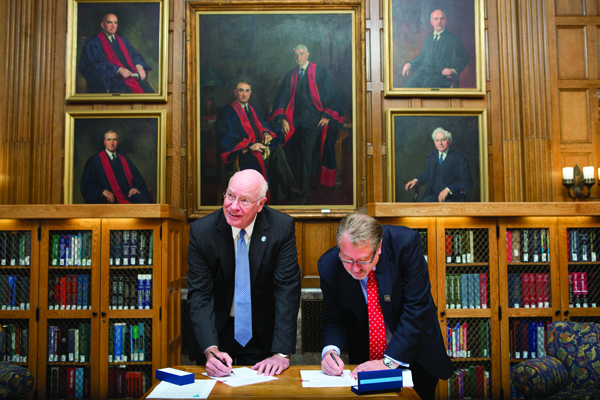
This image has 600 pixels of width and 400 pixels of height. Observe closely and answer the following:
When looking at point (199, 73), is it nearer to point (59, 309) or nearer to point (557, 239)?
point (59, 309)

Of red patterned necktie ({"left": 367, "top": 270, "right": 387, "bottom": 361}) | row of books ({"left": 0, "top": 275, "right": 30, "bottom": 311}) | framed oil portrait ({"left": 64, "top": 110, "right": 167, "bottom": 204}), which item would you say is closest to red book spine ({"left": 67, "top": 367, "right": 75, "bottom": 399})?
row of books ({"left": 0, "top": 275, "right": 30, "bottom": 311})

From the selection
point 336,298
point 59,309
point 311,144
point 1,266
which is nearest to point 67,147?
point 1,266

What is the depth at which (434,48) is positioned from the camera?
15.2 feet

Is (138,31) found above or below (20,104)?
above

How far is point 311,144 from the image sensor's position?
457 centimetres

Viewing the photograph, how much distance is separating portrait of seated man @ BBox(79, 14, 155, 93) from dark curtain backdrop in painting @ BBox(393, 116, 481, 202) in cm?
→ 266

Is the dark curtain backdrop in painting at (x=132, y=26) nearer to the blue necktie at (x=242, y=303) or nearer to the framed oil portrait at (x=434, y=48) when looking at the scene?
the framed oil portrait at (x=434, y=48)

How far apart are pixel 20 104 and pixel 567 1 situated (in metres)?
5.91

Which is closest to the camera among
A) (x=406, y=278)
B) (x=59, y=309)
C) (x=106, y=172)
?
(x=406, y=278)

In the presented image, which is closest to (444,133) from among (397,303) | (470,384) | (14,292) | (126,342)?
(470,384)

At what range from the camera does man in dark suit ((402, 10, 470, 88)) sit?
462 centimetres

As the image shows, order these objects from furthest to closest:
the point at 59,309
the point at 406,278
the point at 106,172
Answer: the point at 106,172 → the point at 59,309 → the point at 406,278

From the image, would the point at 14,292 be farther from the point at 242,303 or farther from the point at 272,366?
the point at 272,366

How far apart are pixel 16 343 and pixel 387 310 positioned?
3297mm
